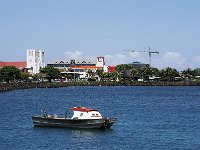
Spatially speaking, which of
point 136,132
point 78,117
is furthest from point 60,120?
point 136,132

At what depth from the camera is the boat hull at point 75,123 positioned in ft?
213

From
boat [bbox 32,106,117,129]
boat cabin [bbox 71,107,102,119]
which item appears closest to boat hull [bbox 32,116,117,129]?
boat [bbox 32,106,117,129]

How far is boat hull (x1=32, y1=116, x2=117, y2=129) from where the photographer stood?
65062 mm

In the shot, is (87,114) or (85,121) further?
(87,114)

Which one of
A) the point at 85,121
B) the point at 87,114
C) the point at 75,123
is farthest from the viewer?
the point at 75,123

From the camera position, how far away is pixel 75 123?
66062mm

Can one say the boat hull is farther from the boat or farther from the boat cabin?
the boat cabin

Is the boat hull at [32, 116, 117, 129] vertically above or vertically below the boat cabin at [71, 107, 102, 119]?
below

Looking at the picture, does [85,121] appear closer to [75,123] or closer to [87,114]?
[87,114]

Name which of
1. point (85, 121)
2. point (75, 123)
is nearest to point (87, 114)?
point (85, 121)

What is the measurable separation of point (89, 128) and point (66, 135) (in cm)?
420

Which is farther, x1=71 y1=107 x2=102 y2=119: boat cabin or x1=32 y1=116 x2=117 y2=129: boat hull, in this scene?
x1=71 y1=107 x2=102 y2=119: boat cabin

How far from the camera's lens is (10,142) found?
57.3 m

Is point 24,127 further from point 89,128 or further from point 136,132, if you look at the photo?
point 136,132
